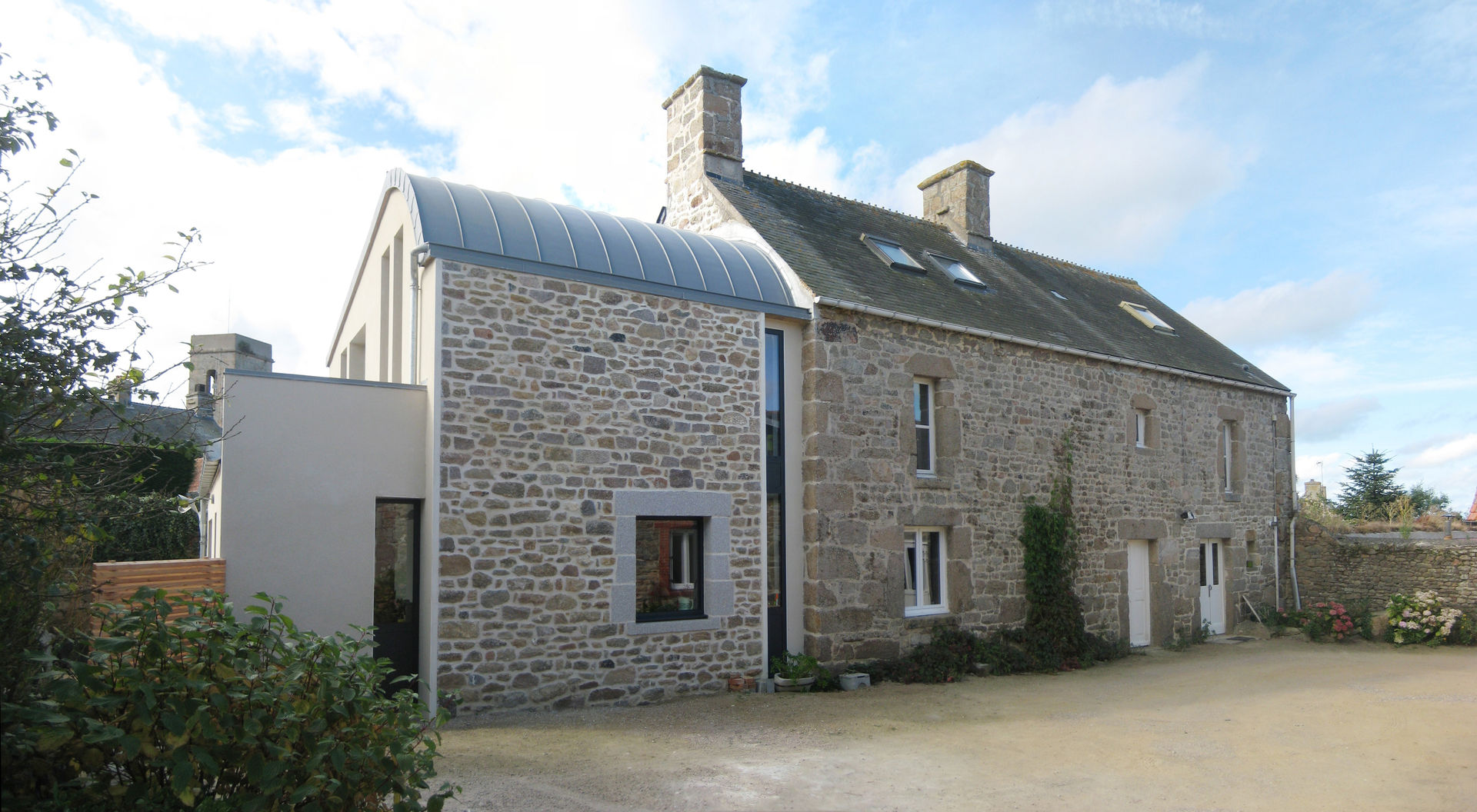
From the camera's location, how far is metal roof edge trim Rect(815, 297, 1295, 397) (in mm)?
10799

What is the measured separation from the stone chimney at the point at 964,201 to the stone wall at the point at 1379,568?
27.9ft

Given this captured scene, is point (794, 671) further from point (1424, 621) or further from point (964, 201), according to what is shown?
point (1424, 621)

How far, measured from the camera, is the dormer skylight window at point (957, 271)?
1394cm

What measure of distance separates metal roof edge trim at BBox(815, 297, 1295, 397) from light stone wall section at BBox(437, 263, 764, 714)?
1.47m

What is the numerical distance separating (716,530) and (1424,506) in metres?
30.6

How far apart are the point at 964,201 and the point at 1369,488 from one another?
2266 centimetres

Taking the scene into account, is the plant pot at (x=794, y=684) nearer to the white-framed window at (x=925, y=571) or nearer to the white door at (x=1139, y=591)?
the white-framed window at (x=925, y=571)

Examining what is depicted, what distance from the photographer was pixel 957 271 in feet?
46.8

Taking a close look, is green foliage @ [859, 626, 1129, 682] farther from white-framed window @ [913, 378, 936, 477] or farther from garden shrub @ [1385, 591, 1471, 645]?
garden shrub @ [1385, 591, 1471, 645]

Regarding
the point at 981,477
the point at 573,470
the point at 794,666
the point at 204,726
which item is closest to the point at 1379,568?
the point at 981,477

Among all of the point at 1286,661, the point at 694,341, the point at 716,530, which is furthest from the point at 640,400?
the point at 1286,661

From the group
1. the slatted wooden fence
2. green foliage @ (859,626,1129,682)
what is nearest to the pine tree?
green foliage @ (859,626,1129,682)

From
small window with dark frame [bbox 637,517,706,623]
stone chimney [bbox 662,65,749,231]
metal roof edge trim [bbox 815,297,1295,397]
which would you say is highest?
stone chimney [bbox 662,65,749,231]

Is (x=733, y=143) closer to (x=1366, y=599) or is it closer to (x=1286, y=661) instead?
(x=1286, y=661)
